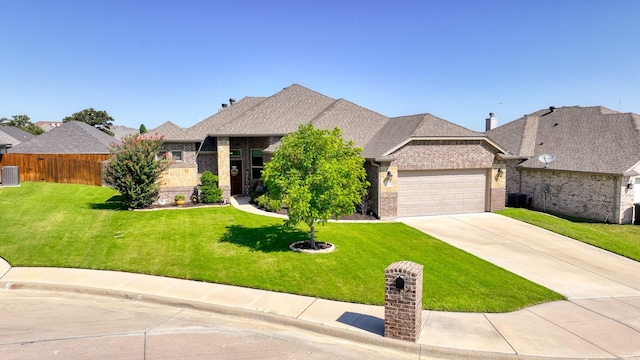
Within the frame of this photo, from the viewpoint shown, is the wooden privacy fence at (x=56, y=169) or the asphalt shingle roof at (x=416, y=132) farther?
the wooden privacy fence at (x=56, y=169)

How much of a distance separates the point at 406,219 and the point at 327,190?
7.37m

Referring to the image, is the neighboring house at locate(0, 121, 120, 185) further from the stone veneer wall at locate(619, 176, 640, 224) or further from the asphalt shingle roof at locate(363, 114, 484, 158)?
the stone veneer wall at locate(619, 176, 640, 224)

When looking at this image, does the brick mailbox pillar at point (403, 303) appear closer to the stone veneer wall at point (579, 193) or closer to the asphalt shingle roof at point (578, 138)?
the asphalt shingle roof at point (578, 138)

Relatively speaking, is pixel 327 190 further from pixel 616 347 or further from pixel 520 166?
pixel 520 166

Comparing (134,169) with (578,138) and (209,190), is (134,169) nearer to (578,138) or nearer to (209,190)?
(209,190)

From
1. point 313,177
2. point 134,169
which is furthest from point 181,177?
point 313,177

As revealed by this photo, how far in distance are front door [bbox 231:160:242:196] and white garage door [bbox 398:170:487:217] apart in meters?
10.6

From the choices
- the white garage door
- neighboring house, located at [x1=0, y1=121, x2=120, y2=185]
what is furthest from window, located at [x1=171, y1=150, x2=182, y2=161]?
the white garage door

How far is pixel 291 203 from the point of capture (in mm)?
11711

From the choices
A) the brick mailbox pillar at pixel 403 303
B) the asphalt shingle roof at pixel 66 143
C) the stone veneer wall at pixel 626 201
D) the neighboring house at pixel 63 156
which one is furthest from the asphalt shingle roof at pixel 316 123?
the asphalt shingle roof at pixel 66 143

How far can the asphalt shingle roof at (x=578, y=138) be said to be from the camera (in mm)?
18969

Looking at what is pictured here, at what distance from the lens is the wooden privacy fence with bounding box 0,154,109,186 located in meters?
27.5

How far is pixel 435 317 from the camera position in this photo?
7.93 metres

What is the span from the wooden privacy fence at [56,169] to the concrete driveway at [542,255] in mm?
22598
